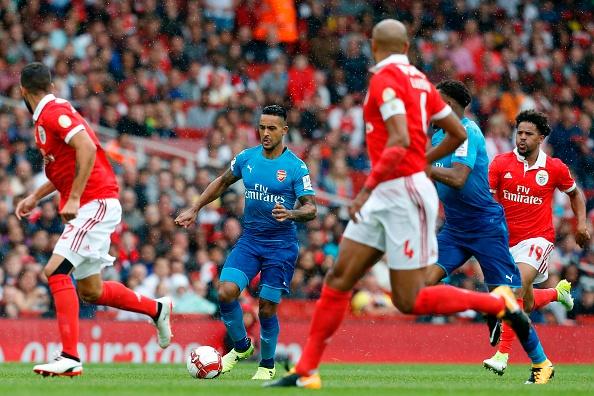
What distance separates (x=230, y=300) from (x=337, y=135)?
10.1 metres

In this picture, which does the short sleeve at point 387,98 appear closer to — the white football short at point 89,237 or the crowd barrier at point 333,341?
the white football short at point 89,237

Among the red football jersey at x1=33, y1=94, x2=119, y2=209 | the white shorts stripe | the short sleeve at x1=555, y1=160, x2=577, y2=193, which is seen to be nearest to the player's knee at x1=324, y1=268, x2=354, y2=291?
the white shorts stripe

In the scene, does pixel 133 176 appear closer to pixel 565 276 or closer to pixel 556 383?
pixel 565 276

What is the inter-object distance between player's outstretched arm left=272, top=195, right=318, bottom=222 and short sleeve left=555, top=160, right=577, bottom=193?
2.67 meters

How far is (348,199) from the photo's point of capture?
20.6 m

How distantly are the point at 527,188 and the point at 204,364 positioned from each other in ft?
12.9

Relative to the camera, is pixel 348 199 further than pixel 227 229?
Yes

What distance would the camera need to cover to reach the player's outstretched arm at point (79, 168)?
9719 millimetres

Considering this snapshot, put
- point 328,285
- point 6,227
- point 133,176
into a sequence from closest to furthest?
1. point 328,285
2. point 6,227
3. point 133,176

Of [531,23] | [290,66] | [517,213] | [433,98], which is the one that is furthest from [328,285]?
[531,23]

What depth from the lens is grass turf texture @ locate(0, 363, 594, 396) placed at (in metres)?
9.03

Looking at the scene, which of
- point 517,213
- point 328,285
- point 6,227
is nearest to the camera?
point 328,285

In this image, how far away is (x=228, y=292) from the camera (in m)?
11.8

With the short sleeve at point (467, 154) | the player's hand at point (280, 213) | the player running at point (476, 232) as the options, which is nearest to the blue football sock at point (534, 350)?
the player running at point (476, 232)
